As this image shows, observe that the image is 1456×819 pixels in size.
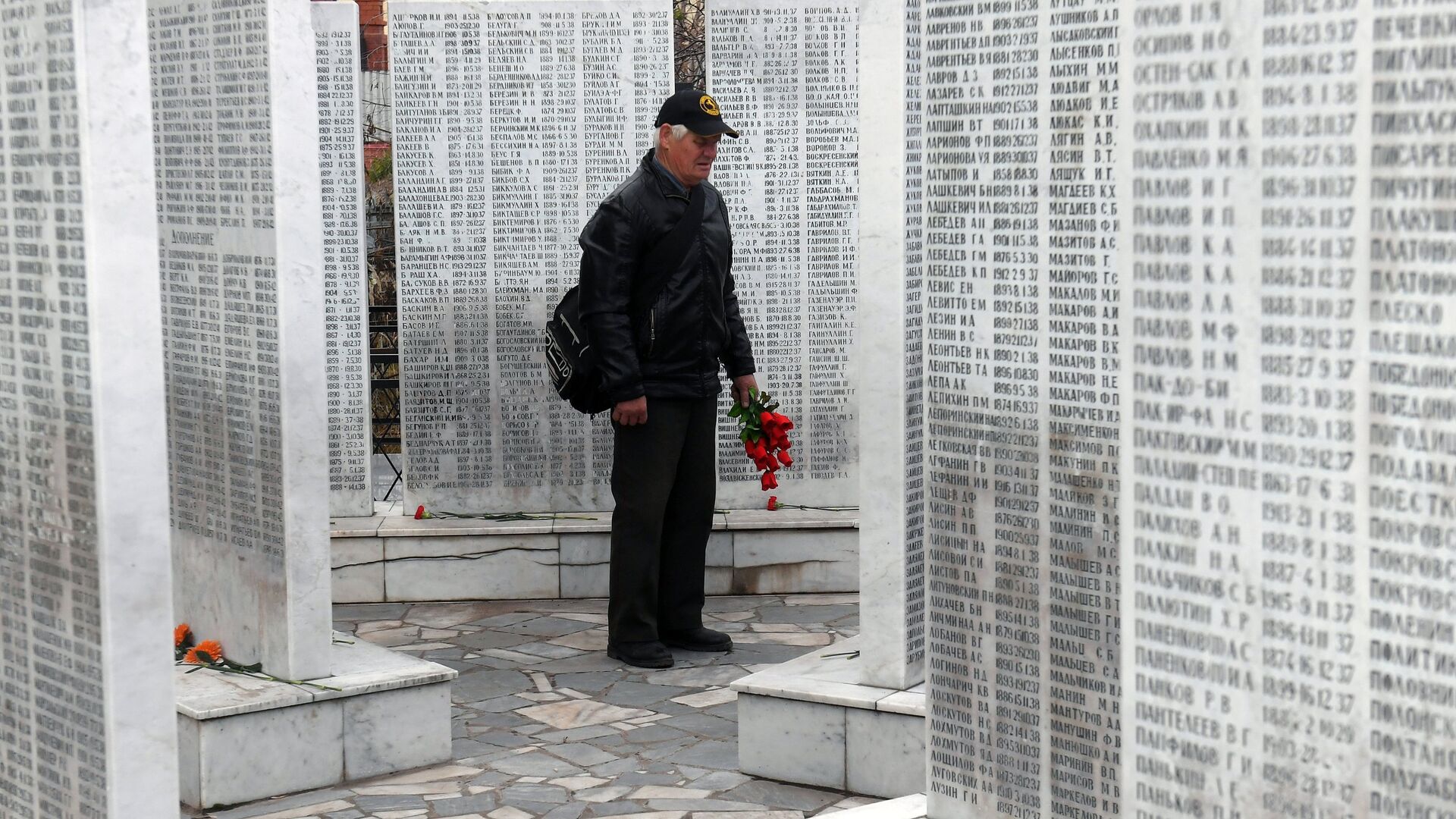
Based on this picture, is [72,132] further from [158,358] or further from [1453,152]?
[1453,152]

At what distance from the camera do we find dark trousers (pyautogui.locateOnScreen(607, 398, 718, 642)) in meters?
6.70

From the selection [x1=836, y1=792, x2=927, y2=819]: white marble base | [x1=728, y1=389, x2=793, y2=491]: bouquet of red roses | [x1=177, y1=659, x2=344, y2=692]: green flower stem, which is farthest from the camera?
[x1=728, y1=389, x2=793, y2=491]: bouquet of red roses

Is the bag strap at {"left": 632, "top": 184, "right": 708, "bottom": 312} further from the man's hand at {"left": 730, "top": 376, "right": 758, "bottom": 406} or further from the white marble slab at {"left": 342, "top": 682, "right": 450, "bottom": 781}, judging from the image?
the white marble slab at {"left": 342, "top": 682, "right": 450, "bottom": 781}

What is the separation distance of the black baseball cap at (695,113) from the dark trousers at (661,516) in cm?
106

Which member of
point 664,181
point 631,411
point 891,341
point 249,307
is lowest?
point 631,411

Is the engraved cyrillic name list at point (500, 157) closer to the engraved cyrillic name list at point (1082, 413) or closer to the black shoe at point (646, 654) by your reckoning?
the black shoe at point (646, 654)

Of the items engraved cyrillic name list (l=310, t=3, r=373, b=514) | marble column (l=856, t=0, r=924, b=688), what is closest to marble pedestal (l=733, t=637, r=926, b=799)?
marble column (l=856, t=0, r=924, b=688)

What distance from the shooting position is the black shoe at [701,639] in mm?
7102

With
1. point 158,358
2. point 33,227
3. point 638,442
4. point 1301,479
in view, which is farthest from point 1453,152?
point 638,442

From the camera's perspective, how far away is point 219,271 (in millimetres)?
5566

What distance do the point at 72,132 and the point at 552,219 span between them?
4.96 m

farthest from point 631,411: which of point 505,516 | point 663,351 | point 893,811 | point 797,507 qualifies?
point 893,811

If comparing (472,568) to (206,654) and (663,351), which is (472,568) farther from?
(206,654)

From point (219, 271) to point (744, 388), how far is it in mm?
2279
